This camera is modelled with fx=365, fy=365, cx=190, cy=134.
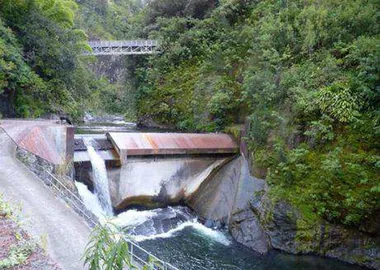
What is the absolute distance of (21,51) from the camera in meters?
18.6

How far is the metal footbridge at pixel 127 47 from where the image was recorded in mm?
29578

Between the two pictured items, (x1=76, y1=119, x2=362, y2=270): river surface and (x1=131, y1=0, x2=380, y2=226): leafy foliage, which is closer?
(x1=76, y1=119, x2=362, y2=270): river surface

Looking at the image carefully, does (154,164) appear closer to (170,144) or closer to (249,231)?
(170,144)

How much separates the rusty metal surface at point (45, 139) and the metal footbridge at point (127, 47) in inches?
672

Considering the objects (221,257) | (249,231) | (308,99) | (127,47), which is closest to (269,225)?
(249,231)

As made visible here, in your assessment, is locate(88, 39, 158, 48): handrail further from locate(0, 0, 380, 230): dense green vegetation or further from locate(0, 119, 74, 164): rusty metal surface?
locate(0, 119, 74, 164): rusty metal surface

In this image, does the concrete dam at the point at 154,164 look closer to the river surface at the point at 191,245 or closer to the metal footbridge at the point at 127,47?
the river surface at the point at 191,245

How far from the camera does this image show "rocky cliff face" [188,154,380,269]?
33.8 feet

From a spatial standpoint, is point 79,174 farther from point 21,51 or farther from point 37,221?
point 21,51

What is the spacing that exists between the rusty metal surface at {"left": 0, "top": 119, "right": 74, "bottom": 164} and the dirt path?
131 centimetres

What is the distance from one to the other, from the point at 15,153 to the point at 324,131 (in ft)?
30.0

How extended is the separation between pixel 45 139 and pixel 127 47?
70.9 ft

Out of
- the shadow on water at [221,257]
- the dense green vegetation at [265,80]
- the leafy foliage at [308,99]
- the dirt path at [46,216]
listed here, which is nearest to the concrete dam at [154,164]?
the dense green vegetation at [265,80]

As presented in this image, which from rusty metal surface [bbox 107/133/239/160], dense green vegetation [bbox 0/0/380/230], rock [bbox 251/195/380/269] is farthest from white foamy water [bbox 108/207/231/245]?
dense green vegetation [bbox 0/0/380/230]
